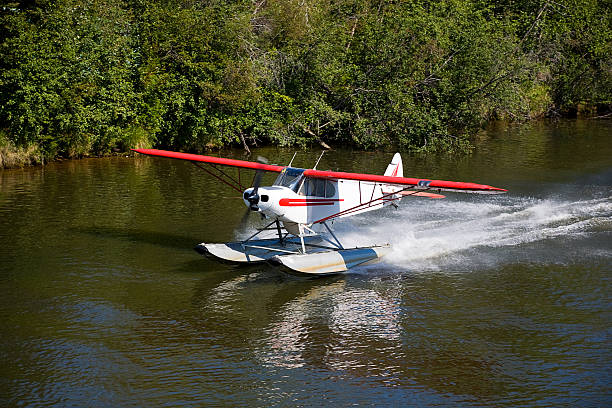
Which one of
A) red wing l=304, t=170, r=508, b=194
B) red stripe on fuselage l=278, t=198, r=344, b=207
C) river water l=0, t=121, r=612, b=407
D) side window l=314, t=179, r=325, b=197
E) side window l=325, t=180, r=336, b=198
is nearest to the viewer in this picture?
river water l=0, t=121, r=612, b=407

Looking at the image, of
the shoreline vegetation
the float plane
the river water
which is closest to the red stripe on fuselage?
the float plane

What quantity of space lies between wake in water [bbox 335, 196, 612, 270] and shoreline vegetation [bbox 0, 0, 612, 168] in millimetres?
8725

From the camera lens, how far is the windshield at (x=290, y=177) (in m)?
13.7

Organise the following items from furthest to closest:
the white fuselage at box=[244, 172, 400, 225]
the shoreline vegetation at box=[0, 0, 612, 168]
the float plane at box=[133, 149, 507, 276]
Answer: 1. the shoreline vegetation at box=[0, 0, 612, 168]
2. the white fuselage at box=[244, 172, 400, 225]
3. the float plane at box=[133, 149, 507, 276]

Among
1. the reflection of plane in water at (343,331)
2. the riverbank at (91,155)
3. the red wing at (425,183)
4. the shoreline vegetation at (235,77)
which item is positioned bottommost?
the reflection of plane in water at (343,331)

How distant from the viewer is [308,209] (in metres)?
13.8

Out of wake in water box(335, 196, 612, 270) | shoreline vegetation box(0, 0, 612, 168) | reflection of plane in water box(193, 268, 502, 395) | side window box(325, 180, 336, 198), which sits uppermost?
shoreline vegetation box(0, 0, 612, 168)

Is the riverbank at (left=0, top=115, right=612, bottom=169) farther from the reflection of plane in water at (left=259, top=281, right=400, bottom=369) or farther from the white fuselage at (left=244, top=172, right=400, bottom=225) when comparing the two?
the reflection of plane in water at (left=259, top=281, right=400, bottom=369)

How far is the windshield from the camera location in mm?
13711

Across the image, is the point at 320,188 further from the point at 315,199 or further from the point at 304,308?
the point at 304,308

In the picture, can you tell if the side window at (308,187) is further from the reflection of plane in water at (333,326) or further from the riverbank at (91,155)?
the riverbank at (91,155)

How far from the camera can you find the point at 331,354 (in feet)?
33.9

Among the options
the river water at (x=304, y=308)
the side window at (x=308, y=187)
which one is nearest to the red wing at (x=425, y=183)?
the side window at (x=308, y=187)

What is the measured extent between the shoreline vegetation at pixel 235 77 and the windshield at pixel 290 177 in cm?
1355
